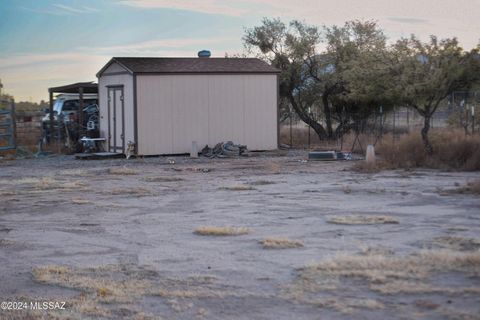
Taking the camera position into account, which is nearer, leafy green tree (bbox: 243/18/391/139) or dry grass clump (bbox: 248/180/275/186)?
dry grass clump (bbox: 248/180/275/186)

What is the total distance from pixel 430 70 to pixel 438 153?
2584 millimetres

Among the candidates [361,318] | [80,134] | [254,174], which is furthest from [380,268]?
[80,134]

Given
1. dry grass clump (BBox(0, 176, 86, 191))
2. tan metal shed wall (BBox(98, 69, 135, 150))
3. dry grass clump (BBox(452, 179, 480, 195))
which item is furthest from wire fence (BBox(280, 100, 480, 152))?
dry grass clump (BBox(0, 176, 86, 191))

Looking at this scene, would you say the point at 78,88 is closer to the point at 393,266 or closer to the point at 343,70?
the point at 343,70

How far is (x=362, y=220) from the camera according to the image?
40.2 feet

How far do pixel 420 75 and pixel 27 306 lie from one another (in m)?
17.9

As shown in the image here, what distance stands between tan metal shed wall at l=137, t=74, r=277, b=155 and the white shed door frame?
1138 mm

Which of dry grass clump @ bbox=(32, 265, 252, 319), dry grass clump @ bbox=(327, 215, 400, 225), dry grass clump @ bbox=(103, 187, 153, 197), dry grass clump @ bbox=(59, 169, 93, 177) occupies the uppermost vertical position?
dry grass clump @ bbox=(59, 169, 93, 177)

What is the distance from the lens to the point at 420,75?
917 inches

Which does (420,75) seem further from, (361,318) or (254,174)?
(361,318)

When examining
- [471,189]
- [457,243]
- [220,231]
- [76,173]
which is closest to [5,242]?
[220,231]

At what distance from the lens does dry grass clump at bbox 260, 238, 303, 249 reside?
1023 cm

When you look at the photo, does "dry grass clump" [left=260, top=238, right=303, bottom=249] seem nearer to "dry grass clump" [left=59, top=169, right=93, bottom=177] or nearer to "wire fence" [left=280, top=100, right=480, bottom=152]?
"dry grass clump" [left=59, top=169, right=93, bottom=177]

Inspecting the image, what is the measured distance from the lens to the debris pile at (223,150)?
2773cm
